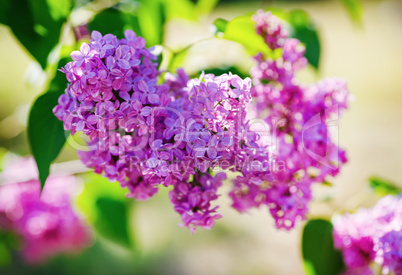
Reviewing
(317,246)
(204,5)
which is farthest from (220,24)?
(317,246)

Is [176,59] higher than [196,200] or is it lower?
higher

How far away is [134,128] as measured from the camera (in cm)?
73

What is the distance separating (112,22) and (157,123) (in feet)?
1.07

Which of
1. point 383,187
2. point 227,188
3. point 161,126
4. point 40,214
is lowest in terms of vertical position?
point 227,188

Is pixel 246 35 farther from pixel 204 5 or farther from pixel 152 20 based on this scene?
pixel 204 5

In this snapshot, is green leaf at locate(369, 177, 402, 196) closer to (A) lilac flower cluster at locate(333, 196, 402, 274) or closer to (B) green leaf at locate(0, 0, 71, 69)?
(A) lilac flower cluster at locate(333, 196, 402, 274)

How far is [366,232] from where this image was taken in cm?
107

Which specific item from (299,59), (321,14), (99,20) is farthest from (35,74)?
(321,14)

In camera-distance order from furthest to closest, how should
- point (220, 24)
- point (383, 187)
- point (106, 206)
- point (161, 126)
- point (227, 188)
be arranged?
point (227, 188) → point (106, 206) → point (383, 187) → point (220, 24) → point (161, 126)

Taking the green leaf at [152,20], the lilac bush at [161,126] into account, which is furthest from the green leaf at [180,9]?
the lilac bush at [161,126]

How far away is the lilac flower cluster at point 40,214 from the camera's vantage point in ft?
5.29

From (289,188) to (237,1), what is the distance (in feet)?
25.8

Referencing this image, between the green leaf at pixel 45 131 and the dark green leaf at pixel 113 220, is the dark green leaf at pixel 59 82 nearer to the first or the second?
the green leaf at pixel 45 131

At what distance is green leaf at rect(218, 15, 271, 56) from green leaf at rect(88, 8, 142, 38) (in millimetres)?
207
